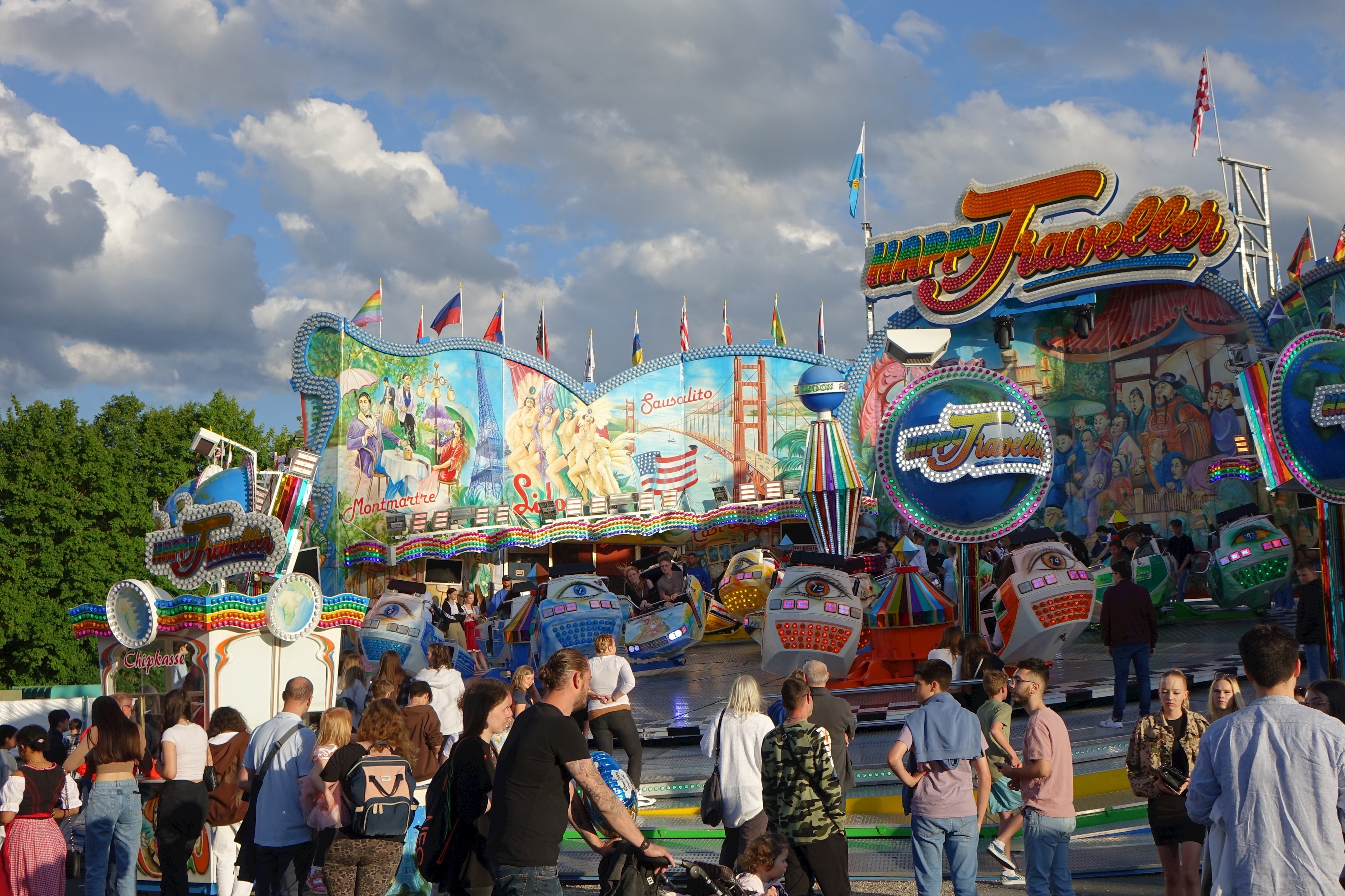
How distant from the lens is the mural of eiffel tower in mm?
34719

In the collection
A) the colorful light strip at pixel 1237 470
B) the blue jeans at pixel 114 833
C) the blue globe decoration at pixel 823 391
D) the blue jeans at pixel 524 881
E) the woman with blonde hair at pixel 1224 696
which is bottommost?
the blue jeans at pixel 114 833

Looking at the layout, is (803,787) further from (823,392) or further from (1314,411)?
(823,392)

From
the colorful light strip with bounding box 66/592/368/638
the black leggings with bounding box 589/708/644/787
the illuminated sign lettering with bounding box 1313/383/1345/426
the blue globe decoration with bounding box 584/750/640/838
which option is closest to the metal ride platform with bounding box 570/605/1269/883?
the black leggings with bounding box 589/708/644/787

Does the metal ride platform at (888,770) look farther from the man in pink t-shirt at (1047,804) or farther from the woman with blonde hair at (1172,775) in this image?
the woman with blonde hair at (1172,775)

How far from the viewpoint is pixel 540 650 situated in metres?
16.1

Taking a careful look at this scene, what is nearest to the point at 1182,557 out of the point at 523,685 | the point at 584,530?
the point at 584,530

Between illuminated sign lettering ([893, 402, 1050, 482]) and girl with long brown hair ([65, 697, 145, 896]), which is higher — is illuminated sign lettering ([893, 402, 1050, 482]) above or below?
above

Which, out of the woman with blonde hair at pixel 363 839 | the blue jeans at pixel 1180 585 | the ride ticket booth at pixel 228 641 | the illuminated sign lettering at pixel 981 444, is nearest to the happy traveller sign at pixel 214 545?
the ride ticket booth at pixel 228 641

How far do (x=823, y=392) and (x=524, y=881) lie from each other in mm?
14093

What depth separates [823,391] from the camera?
18.5 m

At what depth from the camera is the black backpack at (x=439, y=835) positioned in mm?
5547

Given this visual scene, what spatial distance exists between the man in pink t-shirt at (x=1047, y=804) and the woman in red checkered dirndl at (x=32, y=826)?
5.77m

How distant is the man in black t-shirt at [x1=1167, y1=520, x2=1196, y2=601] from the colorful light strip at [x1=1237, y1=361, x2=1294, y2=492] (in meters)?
8.63

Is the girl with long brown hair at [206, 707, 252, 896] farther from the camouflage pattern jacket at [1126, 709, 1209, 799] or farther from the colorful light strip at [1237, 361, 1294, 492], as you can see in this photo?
the colorful light strip at [1237, 361, 1294, 492]
